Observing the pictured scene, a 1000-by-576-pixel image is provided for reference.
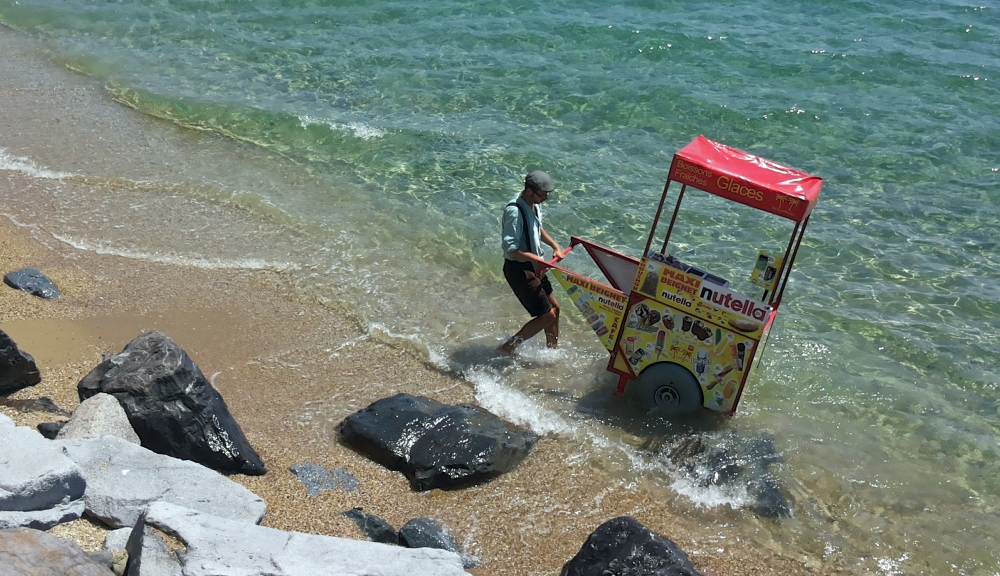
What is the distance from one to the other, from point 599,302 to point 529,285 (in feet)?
2.72

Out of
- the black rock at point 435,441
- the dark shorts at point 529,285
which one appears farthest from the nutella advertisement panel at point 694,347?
the black rock at point 435,441

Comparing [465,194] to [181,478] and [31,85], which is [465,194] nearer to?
[181,478]

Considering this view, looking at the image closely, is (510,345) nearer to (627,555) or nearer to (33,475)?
(627,555)

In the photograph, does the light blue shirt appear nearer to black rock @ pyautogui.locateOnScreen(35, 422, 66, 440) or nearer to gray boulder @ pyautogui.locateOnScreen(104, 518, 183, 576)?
black rock @ pyautogui.locateOnScreen(35, 422, 66, 440)

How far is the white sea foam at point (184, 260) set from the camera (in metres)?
10.1

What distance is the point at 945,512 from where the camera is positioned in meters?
7.24

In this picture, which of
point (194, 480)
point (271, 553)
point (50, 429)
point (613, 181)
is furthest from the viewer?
point (613, 181)

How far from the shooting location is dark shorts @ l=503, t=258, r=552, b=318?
8297mm

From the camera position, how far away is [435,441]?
6.97 m

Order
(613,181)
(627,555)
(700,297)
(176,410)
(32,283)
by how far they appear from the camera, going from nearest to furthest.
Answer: (627,555) < (176,410) < (700,297) < (32,283) < (613,181)

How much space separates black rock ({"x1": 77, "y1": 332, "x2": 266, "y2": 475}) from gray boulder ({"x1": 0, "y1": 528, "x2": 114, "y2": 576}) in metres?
1.90

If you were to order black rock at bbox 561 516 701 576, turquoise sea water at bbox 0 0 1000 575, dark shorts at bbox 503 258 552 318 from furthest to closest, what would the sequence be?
dark shorts at bbox 503 258 552 318
turquoise sea water at bbox 0 0 1000 575
black rock at bbox 561 516 701 576

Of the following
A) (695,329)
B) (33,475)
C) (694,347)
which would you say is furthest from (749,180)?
(33,475)

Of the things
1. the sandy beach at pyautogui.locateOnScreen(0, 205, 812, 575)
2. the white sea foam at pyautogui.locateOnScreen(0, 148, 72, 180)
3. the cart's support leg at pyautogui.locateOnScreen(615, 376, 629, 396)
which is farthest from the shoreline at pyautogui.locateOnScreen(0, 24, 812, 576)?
the white sea foam at pyautogui.locateOnScreen(0, 148, 72, 180)
